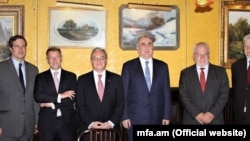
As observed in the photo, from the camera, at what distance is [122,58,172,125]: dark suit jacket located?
4.05m

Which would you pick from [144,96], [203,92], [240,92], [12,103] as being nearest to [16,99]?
[12,103]

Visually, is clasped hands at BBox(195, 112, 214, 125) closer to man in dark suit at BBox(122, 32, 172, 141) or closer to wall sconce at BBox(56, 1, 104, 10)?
man in dark suit at BBox(122, 32, 172, 141)

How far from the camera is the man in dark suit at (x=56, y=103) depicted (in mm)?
3791

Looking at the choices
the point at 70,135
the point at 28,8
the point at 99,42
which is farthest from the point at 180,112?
the point at 28,8

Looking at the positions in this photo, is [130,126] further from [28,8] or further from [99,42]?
[28,8]

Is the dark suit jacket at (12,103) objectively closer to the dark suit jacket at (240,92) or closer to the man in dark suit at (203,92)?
the man in dark suit at (203,92)

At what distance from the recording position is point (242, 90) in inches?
166

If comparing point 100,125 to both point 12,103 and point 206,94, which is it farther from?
point 206,94

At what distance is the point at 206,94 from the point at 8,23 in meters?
2.99

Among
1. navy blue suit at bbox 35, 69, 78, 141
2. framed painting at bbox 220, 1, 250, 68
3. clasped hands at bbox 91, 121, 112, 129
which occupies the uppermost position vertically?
framed painting at bbox 220, 1, 250, 68

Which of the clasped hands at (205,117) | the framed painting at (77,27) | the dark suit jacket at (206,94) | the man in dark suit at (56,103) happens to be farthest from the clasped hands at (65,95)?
the framed painting at (77,27)

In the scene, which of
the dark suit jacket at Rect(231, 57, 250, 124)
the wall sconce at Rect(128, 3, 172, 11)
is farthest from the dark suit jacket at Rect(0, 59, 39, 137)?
the dark suit jacket at Rect(231, 57, 250, 124)

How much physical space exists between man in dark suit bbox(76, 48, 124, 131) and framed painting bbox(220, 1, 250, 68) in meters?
2.29

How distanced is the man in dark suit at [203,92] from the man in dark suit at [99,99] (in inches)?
31.3
